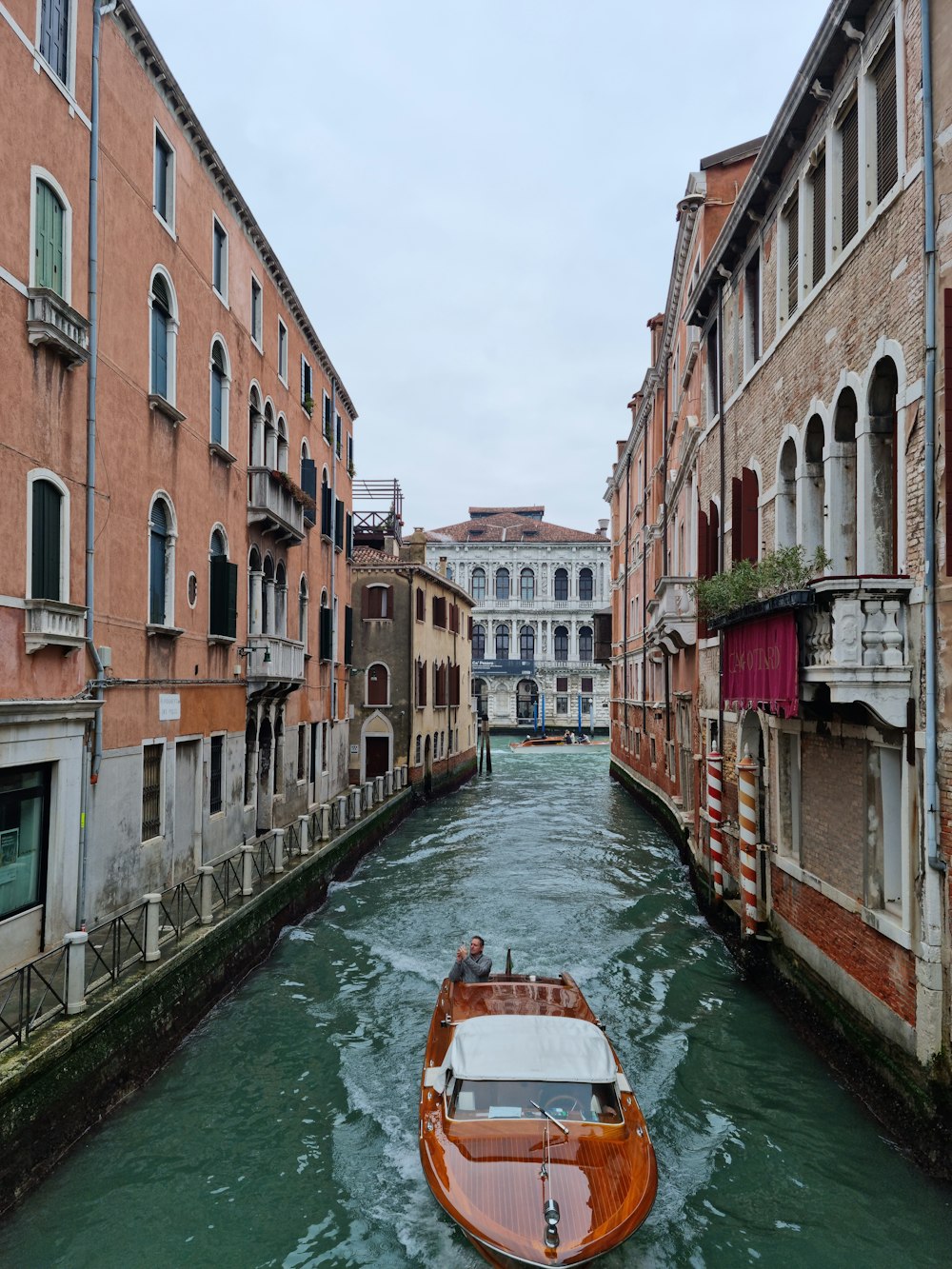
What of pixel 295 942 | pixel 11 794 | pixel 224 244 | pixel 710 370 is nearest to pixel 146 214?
pixel 224 244

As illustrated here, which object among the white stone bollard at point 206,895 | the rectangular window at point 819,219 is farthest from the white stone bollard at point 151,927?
the rectangular window at point 819,219

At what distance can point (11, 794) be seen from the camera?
27.9ft

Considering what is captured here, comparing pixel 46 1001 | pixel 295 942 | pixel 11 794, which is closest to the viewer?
pixel 46 1001

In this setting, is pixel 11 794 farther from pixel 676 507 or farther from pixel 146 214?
pixel 676 507

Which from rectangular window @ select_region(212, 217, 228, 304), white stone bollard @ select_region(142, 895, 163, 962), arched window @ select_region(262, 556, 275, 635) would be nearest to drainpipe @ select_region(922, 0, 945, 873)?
white stone bollard @ select_region(142, 895, 163, 962)

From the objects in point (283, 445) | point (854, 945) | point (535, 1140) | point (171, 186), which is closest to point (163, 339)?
point (171, 186)

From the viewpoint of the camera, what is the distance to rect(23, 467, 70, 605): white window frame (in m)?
8.70

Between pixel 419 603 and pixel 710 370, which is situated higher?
pixel 710 370

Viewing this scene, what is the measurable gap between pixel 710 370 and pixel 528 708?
167ft

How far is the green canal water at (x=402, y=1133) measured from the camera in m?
6.18

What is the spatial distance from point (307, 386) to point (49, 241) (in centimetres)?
1110

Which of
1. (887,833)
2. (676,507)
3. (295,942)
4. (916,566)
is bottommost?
→ (295,942)

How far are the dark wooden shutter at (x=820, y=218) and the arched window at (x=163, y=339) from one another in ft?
25.1

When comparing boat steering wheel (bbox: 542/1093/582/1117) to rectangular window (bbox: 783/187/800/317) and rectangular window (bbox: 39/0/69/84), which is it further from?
rectangular window (bbox: 39/0/69/84)
